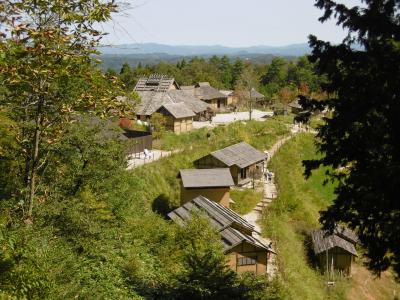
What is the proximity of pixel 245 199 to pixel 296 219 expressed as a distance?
4314mm

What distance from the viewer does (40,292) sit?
Answer: 8.43 metres

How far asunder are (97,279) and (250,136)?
36.9 metres

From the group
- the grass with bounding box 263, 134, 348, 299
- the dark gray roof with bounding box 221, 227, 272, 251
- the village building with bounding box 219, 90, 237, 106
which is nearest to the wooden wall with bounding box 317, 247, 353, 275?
the grass with bounding box 263, 134, 348, 299

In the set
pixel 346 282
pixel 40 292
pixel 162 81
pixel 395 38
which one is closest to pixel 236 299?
pixel 40 292

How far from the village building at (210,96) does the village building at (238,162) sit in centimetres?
3059

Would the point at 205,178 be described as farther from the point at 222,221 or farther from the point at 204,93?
the point at 204,93

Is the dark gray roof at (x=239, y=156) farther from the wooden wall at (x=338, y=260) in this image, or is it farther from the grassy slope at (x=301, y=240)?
the wooden wall at (x=338, y=260)

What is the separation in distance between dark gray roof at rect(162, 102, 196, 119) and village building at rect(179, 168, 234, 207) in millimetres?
17211

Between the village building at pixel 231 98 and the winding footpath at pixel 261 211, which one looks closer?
the winding footpath at pixel 261 211

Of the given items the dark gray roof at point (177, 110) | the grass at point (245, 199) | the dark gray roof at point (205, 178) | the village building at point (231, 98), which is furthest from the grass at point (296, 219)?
the village building at point (231, 98)

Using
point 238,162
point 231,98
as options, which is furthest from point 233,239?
point 231,98

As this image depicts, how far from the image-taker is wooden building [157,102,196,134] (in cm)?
4709

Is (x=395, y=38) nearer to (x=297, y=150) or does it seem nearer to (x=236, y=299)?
(x=236, y=299)

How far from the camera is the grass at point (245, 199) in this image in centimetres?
3275
